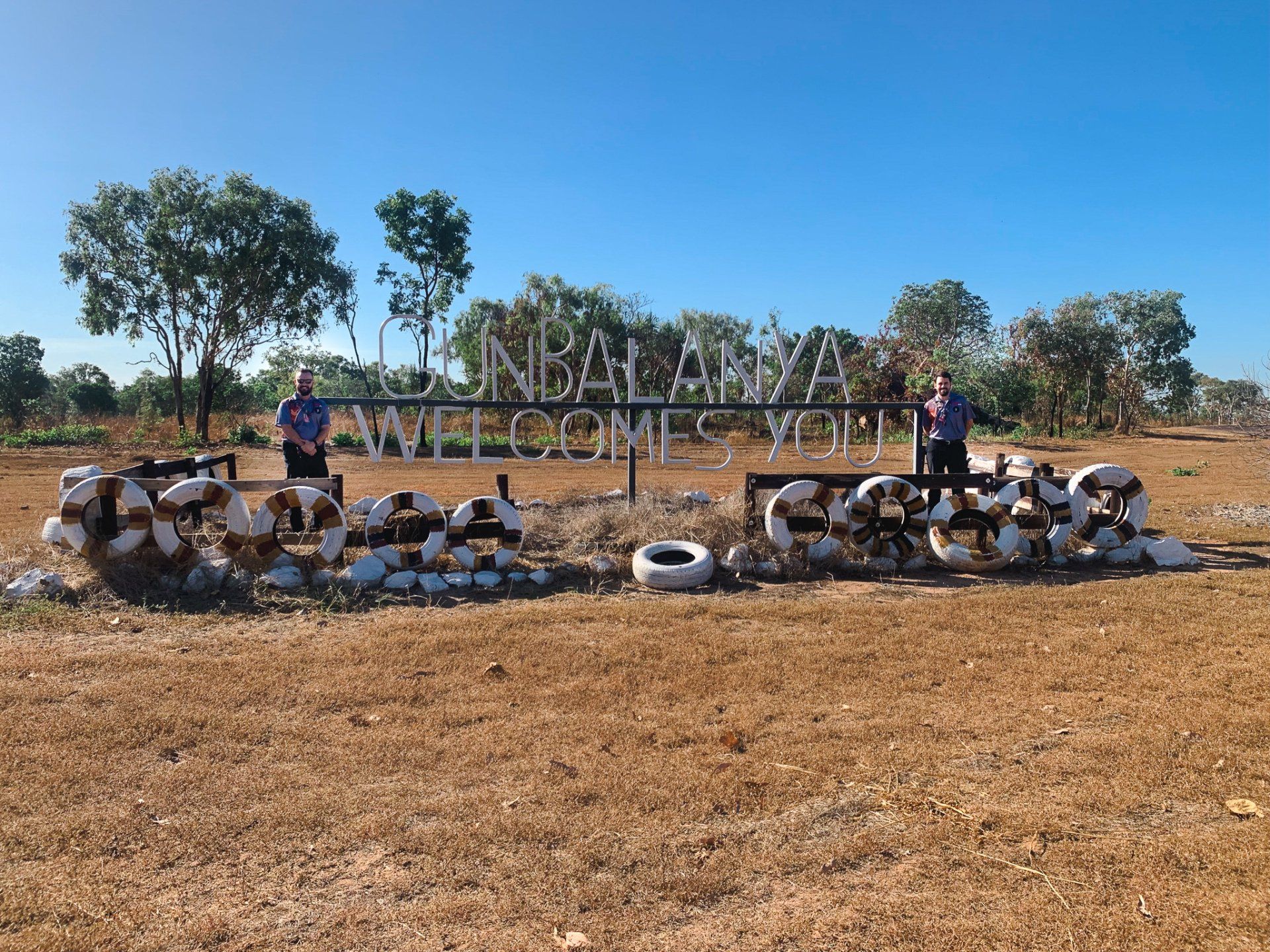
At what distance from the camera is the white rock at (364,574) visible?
6.24 meters

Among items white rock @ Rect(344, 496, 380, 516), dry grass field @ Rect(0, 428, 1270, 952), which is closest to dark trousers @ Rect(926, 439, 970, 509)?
dry grass field @ Rect(0, 428, 1270, 952)

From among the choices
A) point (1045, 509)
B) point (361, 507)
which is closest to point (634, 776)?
point (1045, 509)

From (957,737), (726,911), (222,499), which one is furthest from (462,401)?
(726,911)

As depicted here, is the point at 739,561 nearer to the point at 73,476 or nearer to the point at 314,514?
the point at 314,514

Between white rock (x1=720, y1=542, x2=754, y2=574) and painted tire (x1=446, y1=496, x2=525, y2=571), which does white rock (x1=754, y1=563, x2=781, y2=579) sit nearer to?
white rock (x1=720, y1=542, x2=754, y2=574)

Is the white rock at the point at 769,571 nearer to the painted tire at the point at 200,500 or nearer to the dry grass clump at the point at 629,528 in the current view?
the dry grass clump at the point at 629,528

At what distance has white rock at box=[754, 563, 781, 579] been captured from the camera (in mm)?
6832

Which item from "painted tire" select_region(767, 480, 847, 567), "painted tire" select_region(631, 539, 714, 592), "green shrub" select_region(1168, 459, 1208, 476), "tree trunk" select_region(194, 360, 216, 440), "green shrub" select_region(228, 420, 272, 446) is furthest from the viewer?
"tree trunk" select_region(194, 360, 216, 440)

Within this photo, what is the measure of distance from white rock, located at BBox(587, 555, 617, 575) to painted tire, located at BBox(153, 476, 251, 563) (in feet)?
9.70

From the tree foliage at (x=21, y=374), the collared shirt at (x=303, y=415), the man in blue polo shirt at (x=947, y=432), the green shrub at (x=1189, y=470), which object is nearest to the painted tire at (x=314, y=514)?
the collared shirt at (x=303, y=415)

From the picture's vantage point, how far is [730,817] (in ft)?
9.50

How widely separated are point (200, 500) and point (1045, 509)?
26.3ft

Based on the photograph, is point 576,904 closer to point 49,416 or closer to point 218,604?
point 218,604

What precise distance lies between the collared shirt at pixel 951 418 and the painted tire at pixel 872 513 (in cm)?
128
